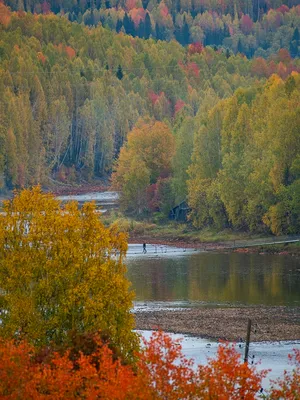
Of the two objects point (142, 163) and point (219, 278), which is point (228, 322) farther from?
point (142, 163)

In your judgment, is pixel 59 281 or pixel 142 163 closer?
pixel 59 281

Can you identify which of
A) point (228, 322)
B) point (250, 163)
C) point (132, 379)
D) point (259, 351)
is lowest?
point (259, 351)

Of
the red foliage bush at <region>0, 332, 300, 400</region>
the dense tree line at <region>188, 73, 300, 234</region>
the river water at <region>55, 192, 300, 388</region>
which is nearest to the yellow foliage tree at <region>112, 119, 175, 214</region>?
the dense tree line at <region>188, 73, 300, 234</region>

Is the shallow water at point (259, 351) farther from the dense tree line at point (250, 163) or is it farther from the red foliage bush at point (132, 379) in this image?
the dense tree line at point (250, 163)

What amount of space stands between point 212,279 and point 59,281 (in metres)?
30.7

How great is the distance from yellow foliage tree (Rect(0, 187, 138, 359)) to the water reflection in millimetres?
21281

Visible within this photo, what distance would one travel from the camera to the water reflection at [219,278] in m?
63.2

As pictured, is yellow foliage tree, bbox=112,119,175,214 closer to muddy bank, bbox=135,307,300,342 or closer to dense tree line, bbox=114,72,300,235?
dense tree line, bbox=114,72,300,235

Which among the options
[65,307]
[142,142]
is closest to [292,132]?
[142,142]

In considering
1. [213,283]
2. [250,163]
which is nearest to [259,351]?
[213,283]

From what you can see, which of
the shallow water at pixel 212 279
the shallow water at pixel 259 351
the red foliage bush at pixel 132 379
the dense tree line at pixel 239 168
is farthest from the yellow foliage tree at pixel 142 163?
the red foliage bush at pixel 132 379

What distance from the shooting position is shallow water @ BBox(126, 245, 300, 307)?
62375 mm

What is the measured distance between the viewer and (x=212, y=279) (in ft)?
229

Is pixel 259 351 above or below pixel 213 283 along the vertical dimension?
below
